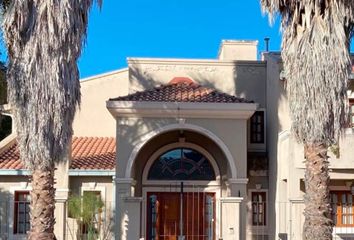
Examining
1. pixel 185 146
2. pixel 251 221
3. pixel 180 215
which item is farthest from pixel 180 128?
pixel 251 221

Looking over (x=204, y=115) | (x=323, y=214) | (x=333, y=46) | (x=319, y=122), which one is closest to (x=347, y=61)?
(x=333, y=46)

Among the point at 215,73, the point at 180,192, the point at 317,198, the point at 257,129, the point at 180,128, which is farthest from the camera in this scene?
the point at 215,73

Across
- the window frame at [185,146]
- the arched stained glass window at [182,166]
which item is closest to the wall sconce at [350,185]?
the window frame at [185,146]

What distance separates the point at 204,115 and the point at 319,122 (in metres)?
7.52

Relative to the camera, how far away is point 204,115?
21781 mm

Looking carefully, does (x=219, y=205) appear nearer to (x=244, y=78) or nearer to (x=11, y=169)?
(x=244, y=78)

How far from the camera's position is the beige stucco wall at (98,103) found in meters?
27.9

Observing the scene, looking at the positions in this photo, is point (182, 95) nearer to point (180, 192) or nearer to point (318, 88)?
point (180, 192)

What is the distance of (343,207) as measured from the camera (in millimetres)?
22703

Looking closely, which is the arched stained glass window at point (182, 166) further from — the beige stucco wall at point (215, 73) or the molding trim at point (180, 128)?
the beige stucco wall at point (215, 73)

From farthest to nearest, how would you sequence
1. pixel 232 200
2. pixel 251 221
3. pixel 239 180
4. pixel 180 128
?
pixel 251 221 → pixel 180 128 → pixel 239 180 → pixel 232 200

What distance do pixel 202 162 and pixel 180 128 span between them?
7.74 feet

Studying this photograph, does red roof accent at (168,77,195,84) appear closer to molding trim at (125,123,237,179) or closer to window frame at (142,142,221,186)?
window frame at (142,142,221,186)

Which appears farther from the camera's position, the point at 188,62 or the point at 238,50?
the point at 238,50
